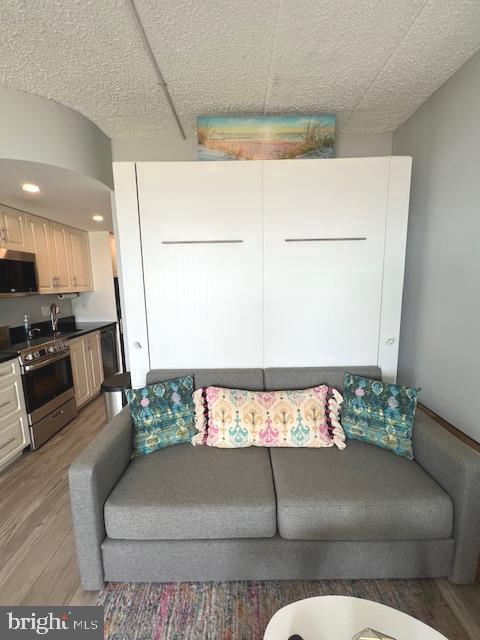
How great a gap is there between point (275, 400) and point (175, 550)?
89 centimetres

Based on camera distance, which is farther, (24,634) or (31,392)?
(31,392)

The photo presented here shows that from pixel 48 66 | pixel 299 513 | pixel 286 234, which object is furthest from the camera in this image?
pixel 286 234

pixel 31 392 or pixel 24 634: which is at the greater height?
pixel 31 392

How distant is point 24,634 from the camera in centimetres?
94

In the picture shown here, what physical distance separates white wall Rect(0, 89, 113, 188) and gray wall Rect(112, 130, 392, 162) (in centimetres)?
23

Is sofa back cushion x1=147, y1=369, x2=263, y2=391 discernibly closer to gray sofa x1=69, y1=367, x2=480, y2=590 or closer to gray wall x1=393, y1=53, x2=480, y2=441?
gray sofa x1=69, y1=367, x2=480, y2=590

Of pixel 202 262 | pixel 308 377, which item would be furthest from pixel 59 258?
pixel 308 377

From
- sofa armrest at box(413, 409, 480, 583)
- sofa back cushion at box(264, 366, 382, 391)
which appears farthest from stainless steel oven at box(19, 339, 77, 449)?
sofa armrest at box(413, 409, 480, 583)

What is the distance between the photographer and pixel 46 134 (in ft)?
5.78

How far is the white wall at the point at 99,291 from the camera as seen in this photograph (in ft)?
13.0

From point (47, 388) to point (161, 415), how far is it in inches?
66.9

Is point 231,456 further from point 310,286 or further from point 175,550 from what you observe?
point 310,286

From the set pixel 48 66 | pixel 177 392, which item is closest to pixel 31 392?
pixel 177 392

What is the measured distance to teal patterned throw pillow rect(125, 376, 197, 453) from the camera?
1.61 metres
